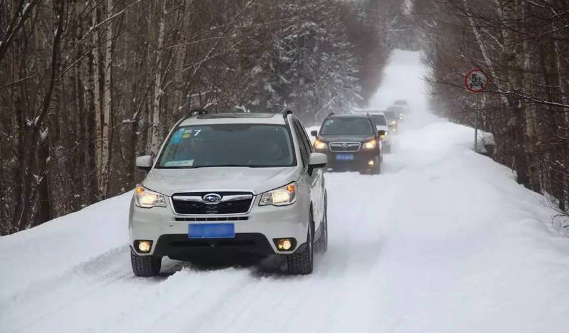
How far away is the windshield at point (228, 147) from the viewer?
8000mm

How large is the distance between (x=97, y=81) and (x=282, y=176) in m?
9.58

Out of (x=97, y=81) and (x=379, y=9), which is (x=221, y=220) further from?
(x=379, y=9)

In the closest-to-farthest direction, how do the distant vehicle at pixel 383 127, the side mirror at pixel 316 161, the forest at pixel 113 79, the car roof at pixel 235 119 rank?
the side mirror at pixel 316 161, the car roof at pixel 235 119, the forest at pixel 113 79, the distant vehicle at pixel 383 127

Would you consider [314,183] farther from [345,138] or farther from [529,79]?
[345,138]

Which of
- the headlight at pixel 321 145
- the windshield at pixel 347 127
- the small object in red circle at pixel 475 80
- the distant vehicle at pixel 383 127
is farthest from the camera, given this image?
the distant vehicle at pixel 383 127

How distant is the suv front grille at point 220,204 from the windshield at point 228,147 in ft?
3.28

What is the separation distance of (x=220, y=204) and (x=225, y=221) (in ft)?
0.58

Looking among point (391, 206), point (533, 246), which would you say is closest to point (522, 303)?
point (533, 246)

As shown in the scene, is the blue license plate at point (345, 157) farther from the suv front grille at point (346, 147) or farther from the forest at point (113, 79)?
the forest at point (113, 79)

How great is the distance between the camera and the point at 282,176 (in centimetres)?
738

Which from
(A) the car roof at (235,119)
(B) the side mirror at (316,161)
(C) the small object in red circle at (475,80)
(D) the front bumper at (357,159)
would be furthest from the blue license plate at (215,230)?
(D) the front bumper at (357,159)

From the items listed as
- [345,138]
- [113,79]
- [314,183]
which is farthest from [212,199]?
[113,79]

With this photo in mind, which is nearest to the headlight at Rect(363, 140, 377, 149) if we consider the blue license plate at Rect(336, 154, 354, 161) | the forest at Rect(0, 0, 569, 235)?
the blue license plate at Rect(336, 154, 354, 161)

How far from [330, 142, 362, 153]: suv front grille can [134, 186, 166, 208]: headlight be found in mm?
12823
